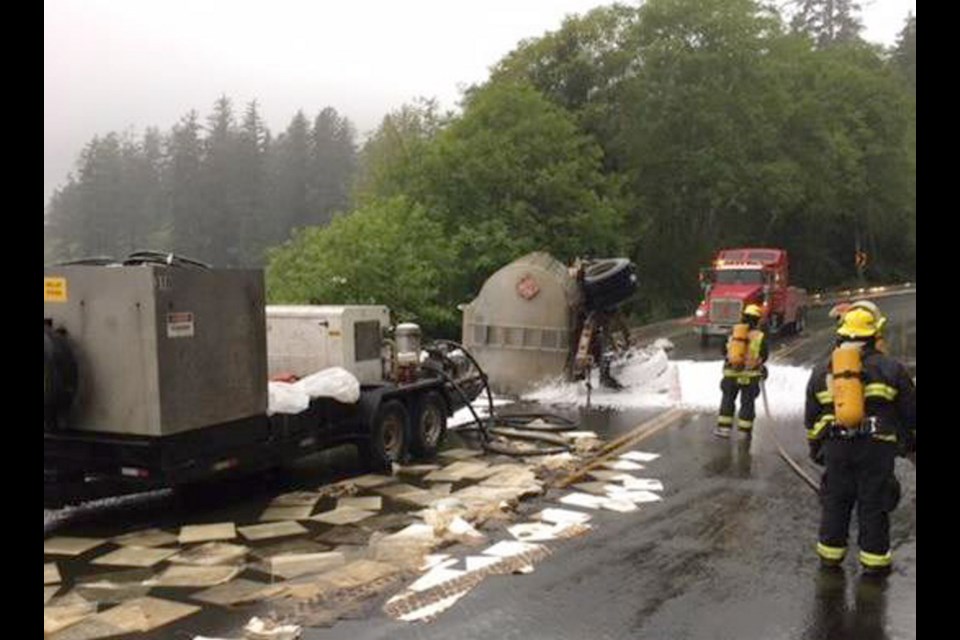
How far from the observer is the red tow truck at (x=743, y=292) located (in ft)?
85.5

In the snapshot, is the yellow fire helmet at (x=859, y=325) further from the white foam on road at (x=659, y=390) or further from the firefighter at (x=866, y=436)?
the white foam on road at (x=659, y=390)

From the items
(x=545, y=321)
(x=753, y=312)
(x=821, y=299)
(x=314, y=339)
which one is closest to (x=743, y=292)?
(x=545, y=321)

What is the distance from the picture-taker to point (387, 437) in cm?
1109

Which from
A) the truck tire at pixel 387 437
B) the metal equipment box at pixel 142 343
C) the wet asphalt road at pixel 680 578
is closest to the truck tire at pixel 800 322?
the wet asphalt road at pixel 680 578

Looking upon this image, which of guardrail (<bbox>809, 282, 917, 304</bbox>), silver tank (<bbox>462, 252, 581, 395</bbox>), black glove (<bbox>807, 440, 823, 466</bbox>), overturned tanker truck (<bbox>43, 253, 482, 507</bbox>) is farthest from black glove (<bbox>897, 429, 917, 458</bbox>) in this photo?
guardrail (<bbox>809, 282, 917, 304</bbox>)

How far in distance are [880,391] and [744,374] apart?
6.18 meters

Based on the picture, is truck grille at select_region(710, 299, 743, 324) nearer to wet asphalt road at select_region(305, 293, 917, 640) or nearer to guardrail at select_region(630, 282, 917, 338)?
guardrail at select_region(630, 282, 917, 338)

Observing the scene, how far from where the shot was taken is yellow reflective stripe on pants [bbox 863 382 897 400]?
697 cm

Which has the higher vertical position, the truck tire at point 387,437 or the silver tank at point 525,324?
the silver tank at point 525,324

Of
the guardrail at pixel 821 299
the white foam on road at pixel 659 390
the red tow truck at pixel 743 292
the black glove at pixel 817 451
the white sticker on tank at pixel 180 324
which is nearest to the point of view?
the black glove at pixel 817 451

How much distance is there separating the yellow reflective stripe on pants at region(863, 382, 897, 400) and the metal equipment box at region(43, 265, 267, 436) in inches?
216

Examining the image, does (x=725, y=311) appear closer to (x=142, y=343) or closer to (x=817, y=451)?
(x=817, y=451)

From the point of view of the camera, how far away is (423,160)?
31.7 m
